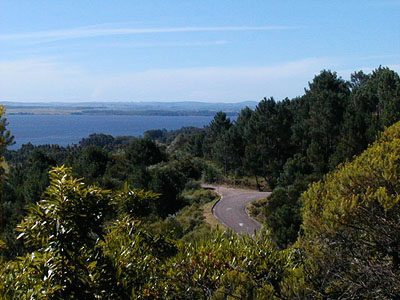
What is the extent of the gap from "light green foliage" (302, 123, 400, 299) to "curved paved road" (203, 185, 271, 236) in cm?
1360

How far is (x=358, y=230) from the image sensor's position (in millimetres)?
7062

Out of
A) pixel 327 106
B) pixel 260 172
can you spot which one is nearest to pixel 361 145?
pixel 327 106

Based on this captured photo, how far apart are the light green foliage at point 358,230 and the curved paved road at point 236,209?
536 inches

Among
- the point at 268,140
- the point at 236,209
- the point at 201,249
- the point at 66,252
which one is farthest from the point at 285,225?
the point at 268,140

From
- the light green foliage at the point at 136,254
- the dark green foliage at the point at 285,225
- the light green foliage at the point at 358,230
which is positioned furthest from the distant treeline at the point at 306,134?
the light green foliage at the point at 136,254

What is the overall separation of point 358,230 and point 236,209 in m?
22.1

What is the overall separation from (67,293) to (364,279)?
12.2 ft

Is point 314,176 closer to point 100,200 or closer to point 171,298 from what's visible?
point 171,298

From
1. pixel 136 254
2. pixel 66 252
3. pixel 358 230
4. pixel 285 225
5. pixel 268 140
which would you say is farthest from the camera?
pixel 268 140

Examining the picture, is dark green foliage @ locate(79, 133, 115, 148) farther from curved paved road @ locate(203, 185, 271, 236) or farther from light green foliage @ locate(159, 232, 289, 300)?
light green foliage @ locate(159, 232, 289, 300)

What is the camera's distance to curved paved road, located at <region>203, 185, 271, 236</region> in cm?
2483

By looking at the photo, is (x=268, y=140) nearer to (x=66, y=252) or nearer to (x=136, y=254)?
(x=136, y=254)

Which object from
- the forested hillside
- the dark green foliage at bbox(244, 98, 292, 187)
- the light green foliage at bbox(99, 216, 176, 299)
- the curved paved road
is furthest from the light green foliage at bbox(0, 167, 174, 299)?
the dark green foliage at bbox(244, 98, 292, 187)

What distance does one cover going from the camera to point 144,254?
4.37 meters
